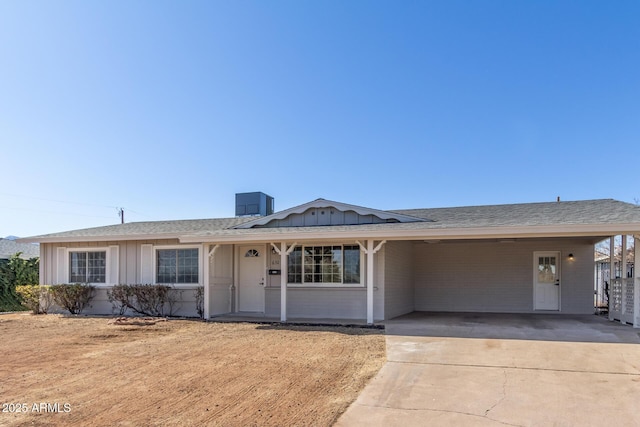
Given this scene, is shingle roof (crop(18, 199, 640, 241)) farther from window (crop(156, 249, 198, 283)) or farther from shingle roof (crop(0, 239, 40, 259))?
shingle roof (crop(0, 239, 40, 259))

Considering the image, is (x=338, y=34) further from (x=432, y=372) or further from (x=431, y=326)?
(x=432, y=372)

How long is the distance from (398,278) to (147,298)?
7.13 meters

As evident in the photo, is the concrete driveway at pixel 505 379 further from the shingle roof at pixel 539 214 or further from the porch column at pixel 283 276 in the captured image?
the porch column at pixel 283 276

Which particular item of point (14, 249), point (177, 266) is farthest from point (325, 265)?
point (14, 249)

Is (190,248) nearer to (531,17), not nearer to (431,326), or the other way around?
(431,326)

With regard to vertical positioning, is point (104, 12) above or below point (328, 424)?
above

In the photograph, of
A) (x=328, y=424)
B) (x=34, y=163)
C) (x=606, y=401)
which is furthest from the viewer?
(x=34, y=163)

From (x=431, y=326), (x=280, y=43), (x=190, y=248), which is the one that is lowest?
(x=431, y=326)

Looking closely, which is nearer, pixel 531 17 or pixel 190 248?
pixel 531 17

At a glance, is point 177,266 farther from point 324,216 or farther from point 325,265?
point 324,216

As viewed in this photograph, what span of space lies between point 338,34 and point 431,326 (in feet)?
27.9

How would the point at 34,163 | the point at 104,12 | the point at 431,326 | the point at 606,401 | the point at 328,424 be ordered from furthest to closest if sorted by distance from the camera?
the point at 34,163 → the point at 104,12 → the point at 431,326 → the point at 606,401 → the point at 328,424

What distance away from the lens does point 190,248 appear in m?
12.8

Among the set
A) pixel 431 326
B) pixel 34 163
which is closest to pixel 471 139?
pixel 431 326
